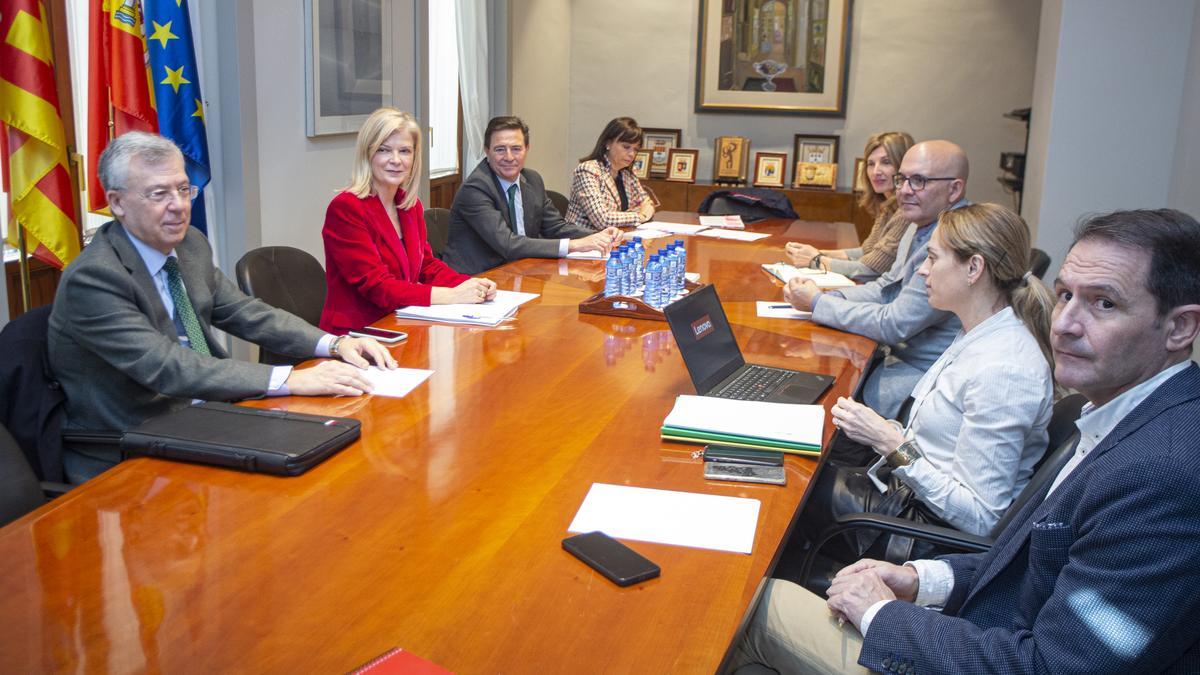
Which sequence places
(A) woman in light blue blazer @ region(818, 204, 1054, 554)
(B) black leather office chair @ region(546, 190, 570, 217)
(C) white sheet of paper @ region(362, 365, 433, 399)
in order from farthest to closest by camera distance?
(B) black leather office chair @ region(546, 190, 570, 217), (C) white sheet of paper @ region(362, 365, 433, 399), (A) woman in light blue blazer @ region(818, 204, 1054, 554)

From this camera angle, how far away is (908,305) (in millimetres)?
2980

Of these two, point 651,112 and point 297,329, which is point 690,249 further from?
point 651,112

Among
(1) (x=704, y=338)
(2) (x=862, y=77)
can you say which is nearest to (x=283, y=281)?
(1) (x=704, y=338)

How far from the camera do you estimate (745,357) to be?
2.86 m

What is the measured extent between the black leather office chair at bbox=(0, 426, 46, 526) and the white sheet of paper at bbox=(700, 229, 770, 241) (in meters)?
3.85

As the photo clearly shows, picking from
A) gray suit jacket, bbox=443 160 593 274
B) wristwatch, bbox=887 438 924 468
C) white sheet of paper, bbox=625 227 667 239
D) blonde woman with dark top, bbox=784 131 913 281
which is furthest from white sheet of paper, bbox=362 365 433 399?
white sheet of paper, bbox=625 227 667 239

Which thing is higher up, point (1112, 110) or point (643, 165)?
point (1112, 110)

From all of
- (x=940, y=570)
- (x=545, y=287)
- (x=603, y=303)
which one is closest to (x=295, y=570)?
(x=940, y=570)

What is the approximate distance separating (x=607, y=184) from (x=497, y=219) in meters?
1.23

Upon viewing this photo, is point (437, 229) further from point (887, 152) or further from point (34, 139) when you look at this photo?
point (887, 152)

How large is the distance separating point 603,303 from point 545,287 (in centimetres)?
52

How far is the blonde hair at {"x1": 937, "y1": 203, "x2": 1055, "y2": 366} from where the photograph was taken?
2.25 m

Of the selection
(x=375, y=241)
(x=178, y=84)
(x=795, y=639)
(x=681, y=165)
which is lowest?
(x=795, y=639)

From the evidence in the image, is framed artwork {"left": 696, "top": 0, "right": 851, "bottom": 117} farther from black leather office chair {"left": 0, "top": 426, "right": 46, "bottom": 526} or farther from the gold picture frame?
black leather office chair {"left": 0, "top": 426, "right": 46, "bottom": 526}
